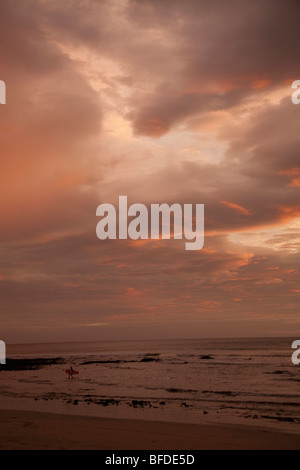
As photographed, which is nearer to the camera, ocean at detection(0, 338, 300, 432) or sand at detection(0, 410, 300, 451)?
sand at detection(0, 410, 300, 451)

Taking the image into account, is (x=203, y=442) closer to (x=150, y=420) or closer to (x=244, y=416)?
(x=150, y=420)

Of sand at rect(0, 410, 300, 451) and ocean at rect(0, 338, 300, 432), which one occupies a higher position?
ocean at rect(0, 338, 300, 432)

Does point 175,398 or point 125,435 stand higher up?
point 175,398

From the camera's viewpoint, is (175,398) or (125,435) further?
(175,398)

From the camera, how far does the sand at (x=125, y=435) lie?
43.0 ft

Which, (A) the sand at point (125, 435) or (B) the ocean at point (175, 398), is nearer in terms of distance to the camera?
(A) the sand at point (125, 435)

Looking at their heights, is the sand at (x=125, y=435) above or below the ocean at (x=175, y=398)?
below

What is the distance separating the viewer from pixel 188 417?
760 inches

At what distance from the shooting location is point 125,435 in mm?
14750

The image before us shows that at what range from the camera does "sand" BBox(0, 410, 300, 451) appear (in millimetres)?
13102
